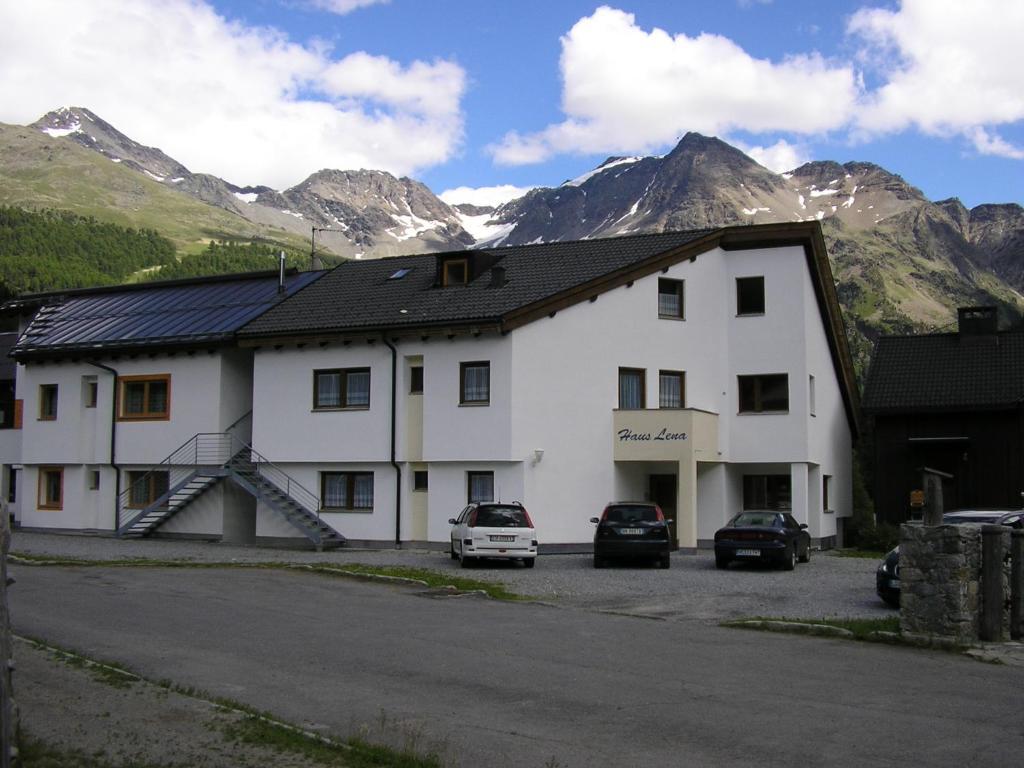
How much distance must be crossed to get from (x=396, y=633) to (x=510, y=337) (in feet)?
51.9

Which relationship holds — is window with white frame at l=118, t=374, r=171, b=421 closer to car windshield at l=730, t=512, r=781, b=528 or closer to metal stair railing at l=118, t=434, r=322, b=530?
metal stair railing at l=118, t=434, r=322, b=530

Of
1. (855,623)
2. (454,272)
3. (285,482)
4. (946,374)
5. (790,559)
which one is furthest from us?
(946,374)

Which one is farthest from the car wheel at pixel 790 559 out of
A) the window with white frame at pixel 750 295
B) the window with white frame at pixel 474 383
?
the window with white frame at pixel 750 295

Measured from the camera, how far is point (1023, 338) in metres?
40.4

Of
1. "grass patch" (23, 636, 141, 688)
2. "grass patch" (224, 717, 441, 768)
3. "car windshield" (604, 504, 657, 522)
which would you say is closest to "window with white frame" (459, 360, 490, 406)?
"car windshield" (604, 504, 657, 522)

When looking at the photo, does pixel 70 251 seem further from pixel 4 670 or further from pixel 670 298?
pixel 4 670

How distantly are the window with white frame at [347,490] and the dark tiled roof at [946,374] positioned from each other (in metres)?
18.2

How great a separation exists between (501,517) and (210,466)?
12.5m

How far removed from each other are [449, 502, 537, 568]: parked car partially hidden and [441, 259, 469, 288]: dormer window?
944 centimetres

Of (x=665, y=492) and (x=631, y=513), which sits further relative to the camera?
(x=665, y=492)

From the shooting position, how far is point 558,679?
1137cm

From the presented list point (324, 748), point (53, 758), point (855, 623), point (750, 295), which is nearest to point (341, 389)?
point (750, 295)

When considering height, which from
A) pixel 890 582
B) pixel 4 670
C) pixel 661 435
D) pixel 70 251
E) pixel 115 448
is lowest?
pixel 890 582

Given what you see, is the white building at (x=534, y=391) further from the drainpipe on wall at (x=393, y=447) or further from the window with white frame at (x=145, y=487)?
the window with white frame at (x=145, y=487)
